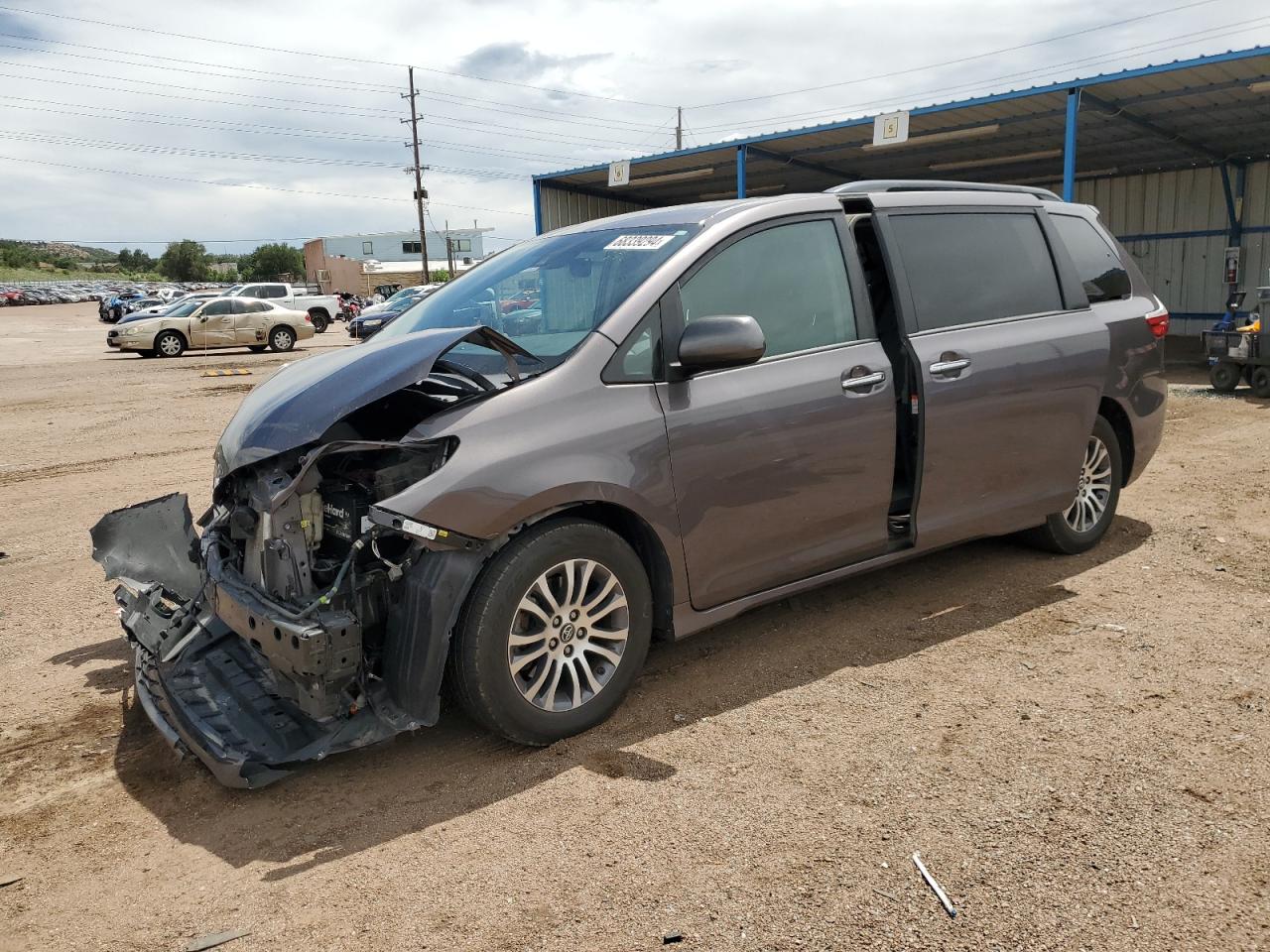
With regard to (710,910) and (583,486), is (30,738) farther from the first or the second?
(710,910)

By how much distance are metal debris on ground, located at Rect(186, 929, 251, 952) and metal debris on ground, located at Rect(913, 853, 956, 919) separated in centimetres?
178

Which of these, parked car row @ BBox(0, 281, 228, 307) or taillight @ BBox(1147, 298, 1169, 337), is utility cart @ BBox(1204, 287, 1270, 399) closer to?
taillight @ BBox(1147, 298, 1169, 337)

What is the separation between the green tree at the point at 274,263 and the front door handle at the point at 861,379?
100754 mm

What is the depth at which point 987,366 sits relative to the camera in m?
4.46

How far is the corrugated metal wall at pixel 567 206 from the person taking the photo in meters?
24.7

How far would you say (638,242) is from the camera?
395cm

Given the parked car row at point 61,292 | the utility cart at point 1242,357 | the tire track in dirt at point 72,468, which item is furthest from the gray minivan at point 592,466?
the parked car row at point 61,292

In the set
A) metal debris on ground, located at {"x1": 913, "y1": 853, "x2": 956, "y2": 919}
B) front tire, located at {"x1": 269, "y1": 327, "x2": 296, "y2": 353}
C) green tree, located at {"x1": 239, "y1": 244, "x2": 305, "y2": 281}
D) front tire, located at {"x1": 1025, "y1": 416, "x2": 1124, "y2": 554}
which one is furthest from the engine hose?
green tree, located at {"x1": 239, "y1": 244, "x2": 305, "y2": 281}

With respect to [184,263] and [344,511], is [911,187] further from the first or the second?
[184,263]

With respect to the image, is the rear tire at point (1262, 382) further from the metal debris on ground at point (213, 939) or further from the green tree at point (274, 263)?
the green tree at point (274, 263)

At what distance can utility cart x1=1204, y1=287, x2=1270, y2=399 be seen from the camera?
12055 millimetres

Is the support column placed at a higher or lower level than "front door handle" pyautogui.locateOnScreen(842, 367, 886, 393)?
higher

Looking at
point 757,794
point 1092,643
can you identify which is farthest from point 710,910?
point 1092,643

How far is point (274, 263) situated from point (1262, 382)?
10456 centimetres
